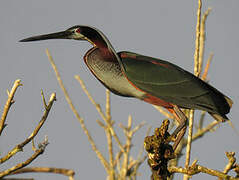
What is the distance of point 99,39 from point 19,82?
1805 millimetres

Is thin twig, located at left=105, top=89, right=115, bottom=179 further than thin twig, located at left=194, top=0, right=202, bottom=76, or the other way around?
thin twig, located at left=105, top=89, right=115, bottom=179

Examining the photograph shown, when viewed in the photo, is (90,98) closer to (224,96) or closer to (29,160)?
(224,96)

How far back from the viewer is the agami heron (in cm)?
498

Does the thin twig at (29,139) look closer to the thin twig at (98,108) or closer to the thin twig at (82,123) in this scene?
the thin twig at (82,123)

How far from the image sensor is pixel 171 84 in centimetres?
521

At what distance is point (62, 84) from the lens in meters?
5.73

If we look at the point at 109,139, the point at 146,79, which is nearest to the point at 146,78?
the point at 146,79

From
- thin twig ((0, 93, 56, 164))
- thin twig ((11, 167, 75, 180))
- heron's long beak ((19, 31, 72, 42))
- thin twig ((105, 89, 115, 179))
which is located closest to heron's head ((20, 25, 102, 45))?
heron's long beak ((19, 31, 72, 42))

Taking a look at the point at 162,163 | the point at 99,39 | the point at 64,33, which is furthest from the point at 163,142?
the point at 64,33

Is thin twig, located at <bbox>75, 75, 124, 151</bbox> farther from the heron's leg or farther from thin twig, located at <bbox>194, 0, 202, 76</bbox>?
thin twig, located at <bbox>194, 0, 202, 76</bbox>

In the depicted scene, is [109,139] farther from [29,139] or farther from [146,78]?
[29,139]

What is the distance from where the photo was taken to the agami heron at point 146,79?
4.98 m

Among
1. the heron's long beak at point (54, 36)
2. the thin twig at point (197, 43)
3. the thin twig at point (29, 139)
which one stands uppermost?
the heron's long beak at point (54, 36)

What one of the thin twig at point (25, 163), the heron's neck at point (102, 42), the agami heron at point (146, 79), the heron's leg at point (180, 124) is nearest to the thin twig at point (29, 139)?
the thin twig at point (25, 163)
